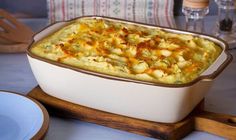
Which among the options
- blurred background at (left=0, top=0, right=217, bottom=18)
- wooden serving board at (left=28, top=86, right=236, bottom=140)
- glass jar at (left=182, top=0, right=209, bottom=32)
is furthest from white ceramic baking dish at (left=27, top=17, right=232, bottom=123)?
blurred background at (left=0, top=0, right=217, bottom=18)

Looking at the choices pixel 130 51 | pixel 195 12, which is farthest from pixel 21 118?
pixel 195 12

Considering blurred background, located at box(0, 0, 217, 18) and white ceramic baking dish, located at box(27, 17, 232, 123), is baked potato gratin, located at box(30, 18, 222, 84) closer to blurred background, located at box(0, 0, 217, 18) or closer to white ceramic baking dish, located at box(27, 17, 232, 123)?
white ceramic baking dish, located at box(27, 17, 232, 123)

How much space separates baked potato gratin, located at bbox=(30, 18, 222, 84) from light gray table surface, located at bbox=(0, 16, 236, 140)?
13 centimetres

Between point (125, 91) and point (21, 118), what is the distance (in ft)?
0.65

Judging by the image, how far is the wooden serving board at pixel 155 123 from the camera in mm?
837

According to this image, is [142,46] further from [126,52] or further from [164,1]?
[164,1]

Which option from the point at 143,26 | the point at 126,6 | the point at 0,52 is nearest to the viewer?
the point at 143,26

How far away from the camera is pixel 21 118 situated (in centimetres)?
85

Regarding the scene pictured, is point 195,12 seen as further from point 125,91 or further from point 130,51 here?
point 125,91

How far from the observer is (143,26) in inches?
40.7

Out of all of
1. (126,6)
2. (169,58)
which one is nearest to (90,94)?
(169,58)

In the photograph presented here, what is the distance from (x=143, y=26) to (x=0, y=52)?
40 centimetres

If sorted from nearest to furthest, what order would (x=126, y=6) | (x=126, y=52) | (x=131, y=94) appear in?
(x=131, y=94), (x=126, y=52), (x=126, y=6)

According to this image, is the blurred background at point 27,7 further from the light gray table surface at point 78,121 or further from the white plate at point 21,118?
the white plate at point 21,118
